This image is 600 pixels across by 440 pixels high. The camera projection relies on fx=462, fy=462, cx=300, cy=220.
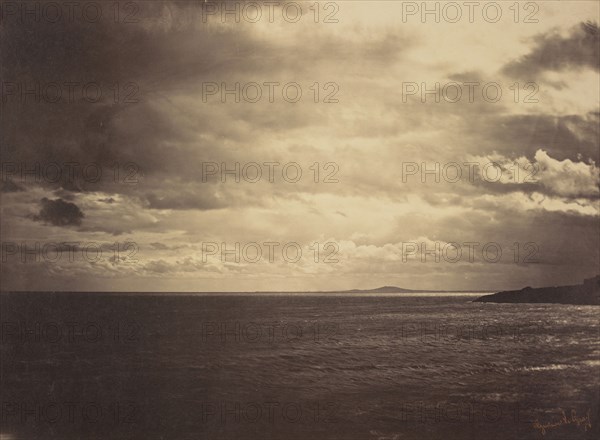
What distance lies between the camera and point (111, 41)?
5.37 meters

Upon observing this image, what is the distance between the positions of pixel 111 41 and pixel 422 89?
12.1 feet

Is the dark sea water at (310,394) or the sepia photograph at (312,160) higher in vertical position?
the sepia photograph at (312,160)

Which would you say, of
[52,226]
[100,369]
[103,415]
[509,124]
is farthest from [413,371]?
[52,226]

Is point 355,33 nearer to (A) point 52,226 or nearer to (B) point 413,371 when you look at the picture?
(A) point 52,226

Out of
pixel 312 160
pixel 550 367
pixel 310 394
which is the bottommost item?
pixel 310 394

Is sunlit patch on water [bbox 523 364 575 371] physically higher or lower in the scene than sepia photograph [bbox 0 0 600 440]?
lower
